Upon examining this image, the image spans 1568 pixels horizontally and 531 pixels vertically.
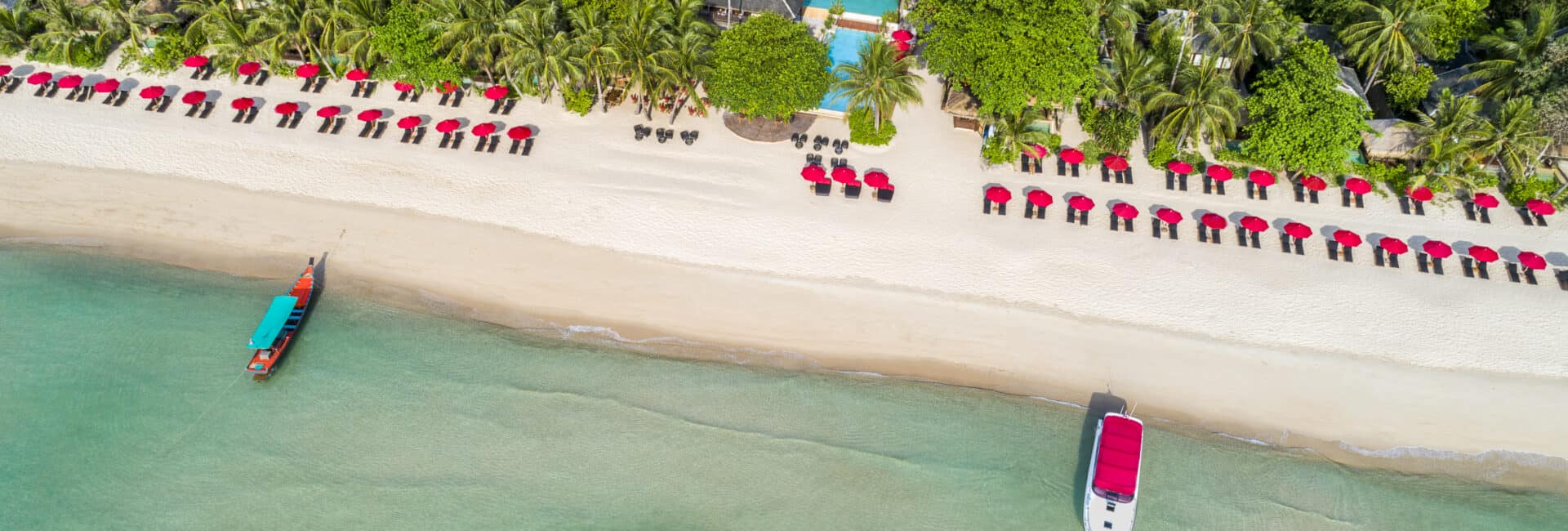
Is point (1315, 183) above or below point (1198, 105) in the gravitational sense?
below

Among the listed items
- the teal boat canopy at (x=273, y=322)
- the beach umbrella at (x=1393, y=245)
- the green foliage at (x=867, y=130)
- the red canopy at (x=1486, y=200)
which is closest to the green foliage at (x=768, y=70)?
the green foliage at (x=867, y=130)


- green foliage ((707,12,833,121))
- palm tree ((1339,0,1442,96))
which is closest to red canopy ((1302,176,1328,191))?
palm tree ((1339,0,1442,96))

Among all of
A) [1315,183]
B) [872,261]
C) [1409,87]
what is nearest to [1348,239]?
[1315,183]

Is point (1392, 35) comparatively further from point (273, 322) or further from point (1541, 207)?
point (273, 322)

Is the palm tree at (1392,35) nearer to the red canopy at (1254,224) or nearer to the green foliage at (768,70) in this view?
the red canopy at (1254,224)

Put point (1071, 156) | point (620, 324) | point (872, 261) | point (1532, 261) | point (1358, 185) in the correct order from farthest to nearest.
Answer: point (1071, 156) → point (1358, 185) → point (872, 261) → point (1532, 261) → point (620, 324)
